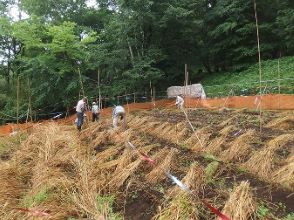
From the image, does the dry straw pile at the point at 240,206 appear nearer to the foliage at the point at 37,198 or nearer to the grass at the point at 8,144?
the foliage at the point at 37,198

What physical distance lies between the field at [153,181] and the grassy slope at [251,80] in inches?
448

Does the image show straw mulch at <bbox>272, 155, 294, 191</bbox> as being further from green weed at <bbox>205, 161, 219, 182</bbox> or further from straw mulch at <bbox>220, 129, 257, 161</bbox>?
straw mulch at <bbox>220, 129, 257, 161</bbox>

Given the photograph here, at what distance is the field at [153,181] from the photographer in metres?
5.02

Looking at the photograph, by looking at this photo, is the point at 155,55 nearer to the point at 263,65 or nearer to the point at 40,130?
the point at 263,65

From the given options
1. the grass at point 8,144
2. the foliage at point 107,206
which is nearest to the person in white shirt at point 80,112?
the grass at point 8,144

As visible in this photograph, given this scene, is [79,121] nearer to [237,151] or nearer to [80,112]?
[80,112]

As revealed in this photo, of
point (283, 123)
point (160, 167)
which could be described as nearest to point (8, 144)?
point (160, 167)

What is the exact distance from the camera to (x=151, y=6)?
92.8 feet

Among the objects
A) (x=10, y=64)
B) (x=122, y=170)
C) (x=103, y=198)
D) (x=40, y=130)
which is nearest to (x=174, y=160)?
(x=122, y=170)

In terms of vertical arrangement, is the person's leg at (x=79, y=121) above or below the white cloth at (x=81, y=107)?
below

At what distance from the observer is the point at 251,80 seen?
24891 millimetres

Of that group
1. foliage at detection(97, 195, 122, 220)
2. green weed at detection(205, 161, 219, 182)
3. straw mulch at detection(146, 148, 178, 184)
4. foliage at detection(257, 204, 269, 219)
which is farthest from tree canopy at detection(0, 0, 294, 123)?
foliage at detection(257, 204, 269, 219)

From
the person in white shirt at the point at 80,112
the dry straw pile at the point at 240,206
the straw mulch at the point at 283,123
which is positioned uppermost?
the person in white shirt at the point at 80,112

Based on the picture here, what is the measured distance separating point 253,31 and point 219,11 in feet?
9.83
